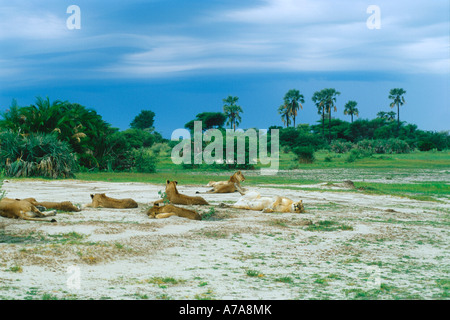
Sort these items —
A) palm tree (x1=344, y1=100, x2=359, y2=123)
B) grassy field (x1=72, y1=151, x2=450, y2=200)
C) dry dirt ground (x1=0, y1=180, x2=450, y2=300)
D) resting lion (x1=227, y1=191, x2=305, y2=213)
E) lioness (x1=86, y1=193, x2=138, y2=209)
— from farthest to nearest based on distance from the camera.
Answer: palm tree (x1=344, y1=100, x2=359, y2=123), grassy field (x1=72, y1=151, x2=450, y2=200), resting lion (x1=227, y1=191, x2=305, y2=213), lioness (x1=86, y1=193, x2=138, y2=209), dry dirt ground (x1=0, y1=180, x2=450, y2=300)

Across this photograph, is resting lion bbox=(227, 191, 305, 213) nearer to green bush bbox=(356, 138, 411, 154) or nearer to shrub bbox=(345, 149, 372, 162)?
shrub bbox=(345, 149, 372, 162)

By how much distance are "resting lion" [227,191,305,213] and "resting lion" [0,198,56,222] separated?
202 inches

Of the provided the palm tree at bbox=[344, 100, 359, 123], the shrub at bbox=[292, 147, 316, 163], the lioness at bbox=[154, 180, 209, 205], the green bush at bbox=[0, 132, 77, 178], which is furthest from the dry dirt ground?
the palm tree at bbox=[344, 100, 359, 123]

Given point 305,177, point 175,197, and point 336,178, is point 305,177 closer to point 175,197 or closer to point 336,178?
point 336,178

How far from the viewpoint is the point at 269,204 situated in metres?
13.6

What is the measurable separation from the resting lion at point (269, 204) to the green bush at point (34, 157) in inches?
663

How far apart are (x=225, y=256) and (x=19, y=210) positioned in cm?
461

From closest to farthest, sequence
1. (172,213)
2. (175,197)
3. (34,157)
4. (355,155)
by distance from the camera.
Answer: (172,213), (175,197), (34,157), (355,155)

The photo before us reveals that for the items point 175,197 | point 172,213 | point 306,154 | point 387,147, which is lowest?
point 172,213

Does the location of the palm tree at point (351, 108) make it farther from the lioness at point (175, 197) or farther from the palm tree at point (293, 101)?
the lioness at point (175, 197)

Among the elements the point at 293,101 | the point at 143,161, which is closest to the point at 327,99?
the point at 293,101

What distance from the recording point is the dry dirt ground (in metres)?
6.25

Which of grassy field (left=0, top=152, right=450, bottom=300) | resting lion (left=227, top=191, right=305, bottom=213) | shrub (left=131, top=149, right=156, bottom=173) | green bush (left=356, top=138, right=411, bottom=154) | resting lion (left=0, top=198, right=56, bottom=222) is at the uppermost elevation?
green bush (left=356, top=138, right=411, bottom=154)
